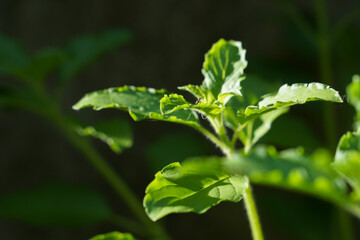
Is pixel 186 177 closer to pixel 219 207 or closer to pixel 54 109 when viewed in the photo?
pixel 54 109

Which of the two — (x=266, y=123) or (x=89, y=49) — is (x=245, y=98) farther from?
(x=89, y=49)

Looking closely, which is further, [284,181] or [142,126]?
[142,126]

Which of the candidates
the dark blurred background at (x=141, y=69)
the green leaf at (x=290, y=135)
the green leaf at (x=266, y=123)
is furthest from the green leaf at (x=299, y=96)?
the dark blurred background at (x=141, y=69)

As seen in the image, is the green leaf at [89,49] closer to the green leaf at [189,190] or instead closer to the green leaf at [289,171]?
the green leaf at [189,190]

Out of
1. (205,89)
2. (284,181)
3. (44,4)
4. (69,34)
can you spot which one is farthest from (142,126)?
Result: (284,181)

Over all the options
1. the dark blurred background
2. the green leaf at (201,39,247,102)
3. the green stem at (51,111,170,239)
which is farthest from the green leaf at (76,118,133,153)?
the dark blurred background
